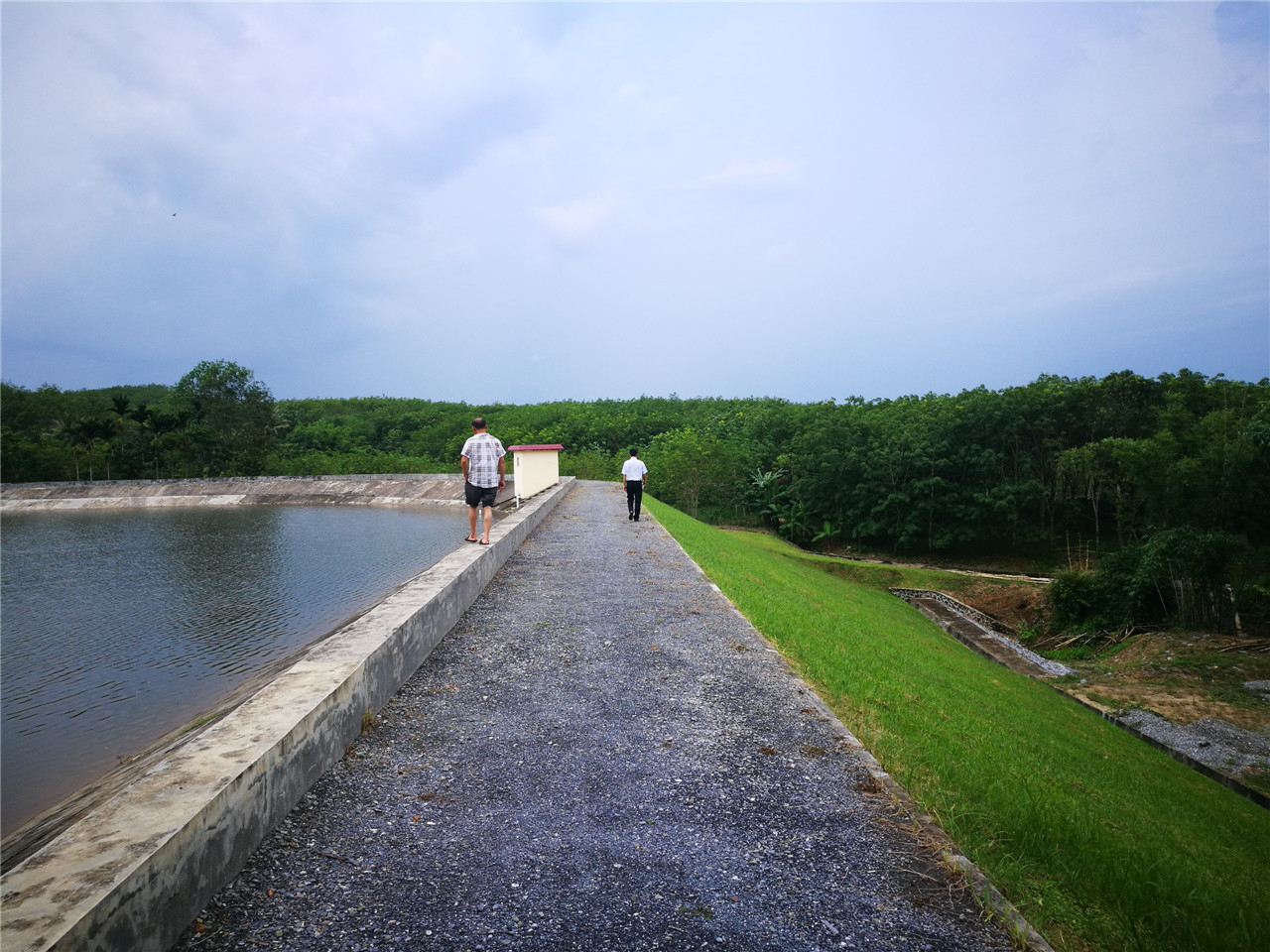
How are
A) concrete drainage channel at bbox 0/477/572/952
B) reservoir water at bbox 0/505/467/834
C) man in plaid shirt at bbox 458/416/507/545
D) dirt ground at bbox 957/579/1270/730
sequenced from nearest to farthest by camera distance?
concrete drainage channel at bbox 0/477/572/952, reservoir water at bbox 0/505/467/834, man in plaid shirt at bbox 458/416/507/545, dirt ground at bbox 957/579/1270/730

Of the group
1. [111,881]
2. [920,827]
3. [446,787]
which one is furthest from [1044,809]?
[111,881]

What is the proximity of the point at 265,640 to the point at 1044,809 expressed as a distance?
851 centimetres

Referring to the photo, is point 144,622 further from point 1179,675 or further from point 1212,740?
point 1179,675

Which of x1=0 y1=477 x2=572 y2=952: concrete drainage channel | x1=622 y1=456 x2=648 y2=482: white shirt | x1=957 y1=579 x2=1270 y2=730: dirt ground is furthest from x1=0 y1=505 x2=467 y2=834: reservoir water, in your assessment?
x1=957 y1=579 x2=1270 y2=730: dirt ground

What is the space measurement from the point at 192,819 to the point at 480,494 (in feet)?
22.6

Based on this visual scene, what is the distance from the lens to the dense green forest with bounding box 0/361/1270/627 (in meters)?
20.4

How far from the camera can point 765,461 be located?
4575cm

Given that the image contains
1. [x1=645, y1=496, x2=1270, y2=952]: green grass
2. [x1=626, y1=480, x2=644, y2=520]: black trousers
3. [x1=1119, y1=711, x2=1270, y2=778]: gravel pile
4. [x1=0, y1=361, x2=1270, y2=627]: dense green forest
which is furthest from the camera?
[x1=0, y1=361, x2=1270, y2=627]: dense green forest

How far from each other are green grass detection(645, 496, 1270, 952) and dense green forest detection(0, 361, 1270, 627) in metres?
12.2

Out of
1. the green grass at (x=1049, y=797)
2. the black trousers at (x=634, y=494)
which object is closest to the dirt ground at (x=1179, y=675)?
the green grass at (x=1049, y=797)

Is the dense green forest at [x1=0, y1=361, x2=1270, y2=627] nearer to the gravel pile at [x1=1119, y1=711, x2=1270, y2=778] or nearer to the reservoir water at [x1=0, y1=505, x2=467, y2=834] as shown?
the gravel pile at [x1=1119, y1=711, x2=1270, y2=778]

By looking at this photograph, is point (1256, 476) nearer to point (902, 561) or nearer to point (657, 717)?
point (902, 561)

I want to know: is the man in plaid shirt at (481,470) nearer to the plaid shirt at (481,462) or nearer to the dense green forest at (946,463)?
the plaid shirt at (481,462)

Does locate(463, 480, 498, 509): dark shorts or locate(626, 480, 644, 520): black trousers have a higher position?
locate(463, 480, 498, 509): dark shorts
